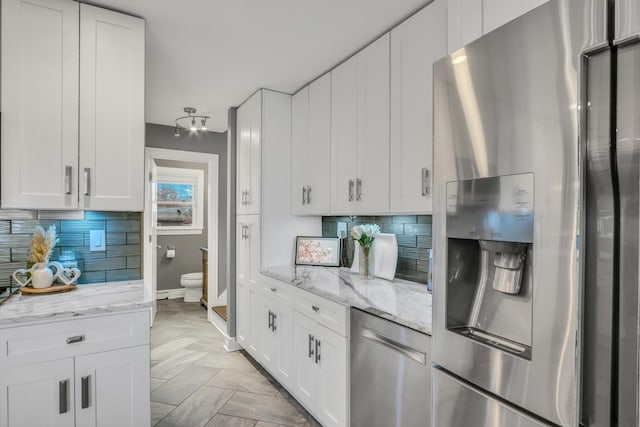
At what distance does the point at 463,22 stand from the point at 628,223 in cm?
94

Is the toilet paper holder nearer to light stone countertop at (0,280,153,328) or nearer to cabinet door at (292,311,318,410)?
light stone countertop at (0,280,153,328)

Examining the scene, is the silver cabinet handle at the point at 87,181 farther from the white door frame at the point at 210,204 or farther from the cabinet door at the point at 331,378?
the white door frame at the point at 210,204

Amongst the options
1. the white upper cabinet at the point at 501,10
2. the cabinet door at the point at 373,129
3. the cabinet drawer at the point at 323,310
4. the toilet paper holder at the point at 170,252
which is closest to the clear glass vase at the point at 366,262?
the cabinet door at the point at 373,129

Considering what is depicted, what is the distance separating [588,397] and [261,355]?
102 inches

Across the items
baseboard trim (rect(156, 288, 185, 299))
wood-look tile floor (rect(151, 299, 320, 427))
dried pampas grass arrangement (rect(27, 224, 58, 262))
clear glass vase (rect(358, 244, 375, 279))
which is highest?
dried pampas grass arrangement (rect(27, 224, 58, 262))

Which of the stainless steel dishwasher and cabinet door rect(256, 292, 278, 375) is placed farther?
cabinet door rect(256, 292, 278, 375)

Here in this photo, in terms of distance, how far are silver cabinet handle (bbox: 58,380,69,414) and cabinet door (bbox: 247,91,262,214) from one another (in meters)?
1.83

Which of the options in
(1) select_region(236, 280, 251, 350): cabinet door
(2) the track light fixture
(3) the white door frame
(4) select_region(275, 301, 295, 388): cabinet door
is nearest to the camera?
(4) select_region(275, 301, 295, 388): cabinet door

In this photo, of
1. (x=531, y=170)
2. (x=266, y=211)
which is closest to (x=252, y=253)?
(x=266, y=211)

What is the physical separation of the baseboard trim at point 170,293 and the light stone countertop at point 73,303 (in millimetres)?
3756

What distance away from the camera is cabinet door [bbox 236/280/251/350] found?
10.9 ft

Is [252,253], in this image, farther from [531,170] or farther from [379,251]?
[531,170]

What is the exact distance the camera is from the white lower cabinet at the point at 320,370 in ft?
6.52

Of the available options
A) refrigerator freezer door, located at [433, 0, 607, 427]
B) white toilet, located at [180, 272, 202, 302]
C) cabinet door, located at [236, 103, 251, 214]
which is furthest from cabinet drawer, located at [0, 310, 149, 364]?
white toilet, located at [180, 272, 202, 302]
